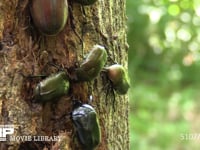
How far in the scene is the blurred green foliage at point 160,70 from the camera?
3.40 metres

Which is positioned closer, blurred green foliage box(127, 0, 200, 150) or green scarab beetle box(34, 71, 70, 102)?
green scarab beetle box(34, 71, 70, 102)

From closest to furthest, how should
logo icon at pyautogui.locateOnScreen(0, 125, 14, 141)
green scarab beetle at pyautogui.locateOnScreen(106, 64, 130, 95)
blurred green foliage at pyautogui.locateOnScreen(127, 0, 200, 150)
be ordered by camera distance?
logo icon at pyautogui.locateOnScreen(0, 125, 14, 141), green scarab beetle at pyautogui.locateOnScreen(106, 64, 130, 95), blurred green foliage at pyautogui.locateOnScreen(127, 0, 200, 150)

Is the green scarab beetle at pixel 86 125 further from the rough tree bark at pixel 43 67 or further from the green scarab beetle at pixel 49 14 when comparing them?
the green scarab beetle at pixel 49 14

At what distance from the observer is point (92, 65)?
1126mm

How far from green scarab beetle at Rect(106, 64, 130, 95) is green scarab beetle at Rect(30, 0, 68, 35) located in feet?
0.61

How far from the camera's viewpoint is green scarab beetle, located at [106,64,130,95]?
1191 mm

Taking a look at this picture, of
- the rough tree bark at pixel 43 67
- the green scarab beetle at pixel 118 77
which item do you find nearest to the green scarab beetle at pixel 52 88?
the rough tree bark at pixel 43 67

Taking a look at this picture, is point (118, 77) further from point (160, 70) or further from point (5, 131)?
point (160, 70)

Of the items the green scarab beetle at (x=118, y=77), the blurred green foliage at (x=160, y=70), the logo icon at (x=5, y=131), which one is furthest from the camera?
the blurred green foliage at (x=160, y=70)

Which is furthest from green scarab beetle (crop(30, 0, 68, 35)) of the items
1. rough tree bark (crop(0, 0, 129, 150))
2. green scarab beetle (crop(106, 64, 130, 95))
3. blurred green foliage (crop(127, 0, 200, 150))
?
blurred green foliage (crop(127, 0, 200, 150))

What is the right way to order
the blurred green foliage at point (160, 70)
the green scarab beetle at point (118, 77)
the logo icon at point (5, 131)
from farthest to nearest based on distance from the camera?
the blurred green foliage at point (160, 70) → the green scarab beetle at point (118, 77) → the logo icon at point (5, 131)

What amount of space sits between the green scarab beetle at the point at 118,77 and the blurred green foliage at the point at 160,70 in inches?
83.0

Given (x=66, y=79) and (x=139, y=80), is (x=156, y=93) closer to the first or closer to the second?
(x=139, y=80)

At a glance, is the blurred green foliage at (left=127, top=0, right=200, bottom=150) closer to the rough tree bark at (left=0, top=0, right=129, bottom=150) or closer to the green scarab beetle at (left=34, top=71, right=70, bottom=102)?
the rough tree bark at (left=0, top=0, right=129, bottom=150)
